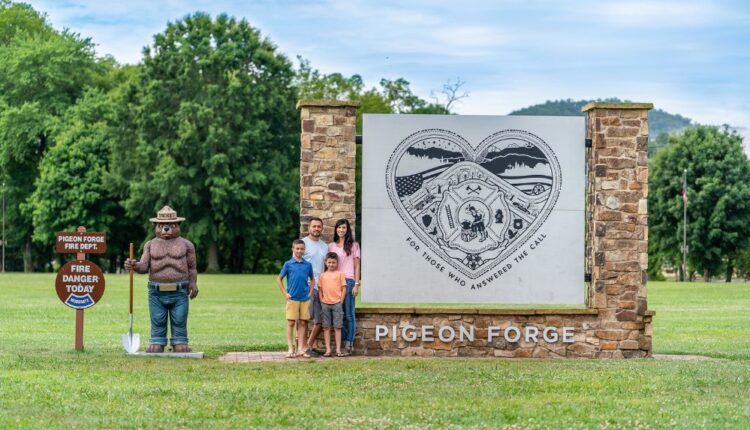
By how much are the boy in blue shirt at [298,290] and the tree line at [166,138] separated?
42192 millimetres

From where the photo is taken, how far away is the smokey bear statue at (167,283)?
666 inches

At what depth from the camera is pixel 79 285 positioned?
17484 mm

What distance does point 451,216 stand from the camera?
57.3ft

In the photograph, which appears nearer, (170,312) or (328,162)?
(170,312)

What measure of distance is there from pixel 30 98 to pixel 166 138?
1558 cm

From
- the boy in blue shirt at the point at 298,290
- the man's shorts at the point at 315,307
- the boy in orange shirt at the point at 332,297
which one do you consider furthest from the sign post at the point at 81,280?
the boy in orange shirt at the point at 332,297

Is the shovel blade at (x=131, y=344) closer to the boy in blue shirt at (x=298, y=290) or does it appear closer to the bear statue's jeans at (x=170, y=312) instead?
the bear statue's jeans at (x=170, y=312)

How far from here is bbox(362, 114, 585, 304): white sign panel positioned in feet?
57.3

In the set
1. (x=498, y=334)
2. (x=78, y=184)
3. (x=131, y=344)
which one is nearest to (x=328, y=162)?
(x=498, y=334)

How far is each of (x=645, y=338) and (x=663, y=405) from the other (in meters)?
5.41

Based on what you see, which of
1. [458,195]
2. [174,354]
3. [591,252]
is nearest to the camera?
[174,354]

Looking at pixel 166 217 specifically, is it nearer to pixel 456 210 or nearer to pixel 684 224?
pixel 456 210

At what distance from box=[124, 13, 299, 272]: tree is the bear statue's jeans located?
138 ft

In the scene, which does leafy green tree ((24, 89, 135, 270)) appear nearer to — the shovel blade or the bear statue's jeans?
the shovel blade
